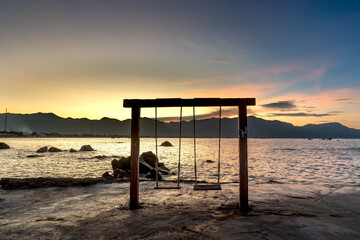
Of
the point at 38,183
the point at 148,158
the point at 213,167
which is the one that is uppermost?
the point at 38,183

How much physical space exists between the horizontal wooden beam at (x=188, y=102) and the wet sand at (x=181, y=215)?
2.66 meters

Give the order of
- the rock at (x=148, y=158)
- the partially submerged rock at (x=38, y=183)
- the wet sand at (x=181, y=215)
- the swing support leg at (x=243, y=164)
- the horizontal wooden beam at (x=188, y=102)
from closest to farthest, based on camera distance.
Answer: the wet sand at (x=181, y=215)
the swing support leg at (x=243, y=164)
the horizontal wooden beam at (x=188, y=102)
the partially submerged rock at (x=38, y=183)
the rock at (x=148, y=158)

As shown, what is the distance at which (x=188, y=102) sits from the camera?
5.70 meters

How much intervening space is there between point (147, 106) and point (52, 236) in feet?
11.3

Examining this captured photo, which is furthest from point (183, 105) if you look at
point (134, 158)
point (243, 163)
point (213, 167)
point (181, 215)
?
point (213, 167)

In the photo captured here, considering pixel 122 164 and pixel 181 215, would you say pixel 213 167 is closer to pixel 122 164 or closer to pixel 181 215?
pixel 122 164

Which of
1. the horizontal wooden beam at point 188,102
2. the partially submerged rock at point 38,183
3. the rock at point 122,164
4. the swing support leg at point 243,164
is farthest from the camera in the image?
the rock at point 122,164

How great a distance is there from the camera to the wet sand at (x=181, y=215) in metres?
3.84

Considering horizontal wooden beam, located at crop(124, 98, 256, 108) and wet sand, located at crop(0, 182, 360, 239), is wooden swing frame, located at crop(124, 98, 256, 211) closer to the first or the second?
horizontal wooden beam, located at crop(124, 98, 256, 108)

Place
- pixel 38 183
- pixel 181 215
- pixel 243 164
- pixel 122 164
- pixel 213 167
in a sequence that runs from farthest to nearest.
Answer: pixel 213 167 → pixel 122 164 → pixel 38 183 → pixel 243 164 → pixel 181 215

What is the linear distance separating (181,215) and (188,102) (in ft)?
9.11

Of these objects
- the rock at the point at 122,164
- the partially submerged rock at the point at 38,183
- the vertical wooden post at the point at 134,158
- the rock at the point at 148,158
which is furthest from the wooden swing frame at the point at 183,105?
the rock at the point at 148,158

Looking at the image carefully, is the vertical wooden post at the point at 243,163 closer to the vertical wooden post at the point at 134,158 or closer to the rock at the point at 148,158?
the vertical wooden post at the point at 134,158

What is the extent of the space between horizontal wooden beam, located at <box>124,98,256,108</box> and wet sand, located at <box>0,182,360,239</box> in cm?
266
